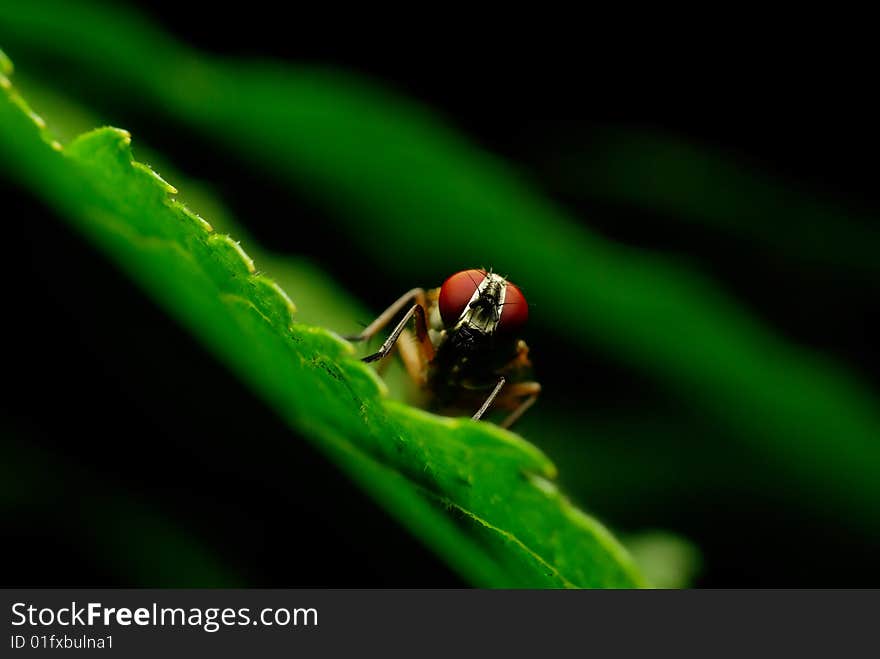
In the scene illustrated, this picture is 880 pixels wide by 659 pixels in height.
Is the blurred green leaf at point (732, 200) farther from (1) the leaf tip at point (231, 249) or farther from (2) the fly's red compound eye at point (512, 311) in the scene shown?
(1) the leaf tip at point (231, 249)

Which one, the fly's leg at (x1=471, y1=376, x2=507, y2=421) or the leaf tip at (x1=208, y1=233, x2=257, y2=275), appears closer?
the leaf tip at (x1=208, y1=233, x2=257, y2=275)

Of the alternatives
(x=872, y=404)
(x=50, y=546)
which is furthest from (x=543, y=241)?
(x=50, y=546)

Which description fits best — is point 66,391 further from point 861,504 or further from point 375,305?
point 861,504

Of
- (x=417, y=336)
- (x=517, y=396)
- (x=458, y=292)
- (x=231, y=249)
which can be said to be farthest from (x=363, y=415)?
(x=517, y=396)

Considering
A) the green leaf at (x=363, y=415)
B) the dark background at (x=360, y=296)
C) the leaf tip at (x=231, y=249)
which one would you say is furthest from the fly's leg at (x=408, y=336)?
the leaf tip at (x=231, y=249)

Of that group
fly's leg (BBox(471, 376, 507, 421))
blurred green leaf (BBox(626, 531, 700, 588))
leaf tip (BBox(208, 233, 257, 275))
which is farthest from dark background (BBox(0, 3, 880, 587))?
leaf tip (BBox(208, 233, 257, 275))

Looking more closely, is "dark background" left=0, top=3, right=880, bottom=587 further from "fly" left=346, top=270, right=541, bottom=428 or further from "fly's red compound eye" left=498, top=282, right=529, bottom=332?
"fly's red compound eye" left=498, top=282, right=529, bottom=332

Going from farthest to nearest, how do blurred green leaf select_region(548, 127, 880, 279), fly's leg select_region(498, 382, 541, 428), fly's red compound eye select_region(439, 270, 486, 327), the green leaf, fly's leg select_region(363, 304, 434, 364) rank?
1. blurred green leaf select_region(548, 127, 880, 279)
2. fly's leg select_region(498, 382, 541, 428)
3. fly's red compound eye select_region(439, 270, 486, 327)
4. fly's leg select_region(363, 304, 434, 364)
5. the green leaf
